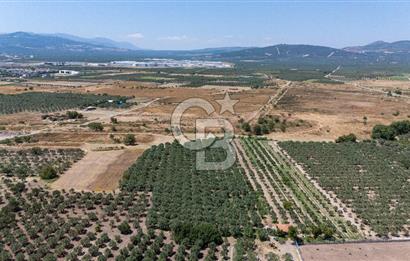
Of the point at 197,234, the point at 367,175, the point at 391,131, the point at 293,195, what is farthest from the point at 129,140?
the point at 391,131

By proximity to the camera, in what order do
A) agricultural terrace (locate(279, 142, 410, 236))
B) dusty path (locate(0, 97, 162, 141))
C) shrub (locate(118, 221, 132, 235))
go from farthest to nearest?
dusty path (locate(0, 97, 162, 141)) < agricultural terrace (locate(279, 142, 410, 236)) < shrub (locate(118, 221, 132, 235))

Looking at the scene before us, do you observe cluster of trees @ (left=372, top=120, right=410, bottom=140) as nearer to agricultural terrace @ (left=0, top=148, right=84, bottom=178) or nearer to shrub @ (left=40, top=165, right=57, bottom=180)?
agricultural terrace @ (left=0, top=148, right=84, bottom=178)

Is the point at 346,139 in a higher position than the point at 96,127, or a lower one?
higher

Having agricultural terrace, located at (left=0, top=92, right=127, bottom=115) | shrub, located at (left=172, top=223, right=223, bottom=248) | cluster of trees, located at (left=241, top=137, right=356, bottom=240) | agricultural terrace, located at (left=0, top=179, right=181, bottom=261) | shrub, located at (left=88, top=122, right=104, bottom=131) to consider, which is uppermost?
shrub, located at (left=172, top=223, right=223, bottom=248)

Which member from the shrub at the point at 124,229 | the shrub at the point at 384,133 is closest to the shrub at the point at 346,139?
the shrub at the point at 384,133

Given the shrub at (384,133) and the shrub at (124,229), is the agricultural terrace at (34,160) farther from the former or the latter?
the shrub at (384,133)

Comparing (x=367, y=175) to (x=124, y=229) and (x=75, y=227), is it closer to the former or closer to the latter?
(x=124, y=229)

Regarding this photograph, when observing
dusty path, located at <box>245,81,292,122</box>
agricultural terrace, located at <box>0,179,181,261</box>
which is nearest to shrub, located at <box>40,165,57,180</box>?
agricultural terrace, located at <box>0,179,181,261</box>
